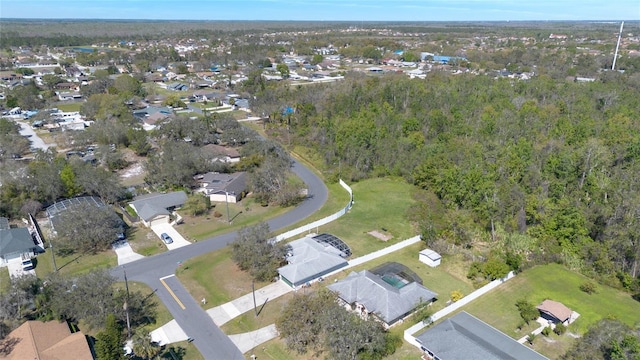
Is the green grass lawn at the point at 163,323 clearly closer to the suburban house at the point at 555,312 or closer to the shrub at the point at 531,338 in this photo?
the shrub at the point at 531,338

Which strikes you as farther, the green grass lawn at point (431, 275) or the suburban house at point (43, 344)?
the green grass lawn at point (431, 275)

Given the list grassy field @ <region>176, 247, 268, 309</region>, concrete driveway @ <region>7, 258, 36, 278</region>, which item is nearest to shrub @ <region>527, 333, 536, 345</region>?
grassy field @ <region>176, 247, 268, 309</region>

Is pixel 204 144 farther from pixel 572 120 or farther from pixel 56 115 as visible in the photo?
pixel 572 120

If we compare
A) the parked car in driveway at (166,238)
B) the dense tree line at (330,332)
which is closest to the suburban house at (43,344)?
Answer: the dense tree line at (330,332)

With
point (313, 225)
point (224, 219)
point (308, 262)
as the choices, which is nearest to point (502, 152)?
point (313, 225)

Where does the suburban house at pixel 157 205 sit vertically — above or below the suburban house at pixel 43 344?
below

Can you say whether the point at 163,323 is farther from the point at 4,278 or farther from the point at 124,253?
the point at 4,278

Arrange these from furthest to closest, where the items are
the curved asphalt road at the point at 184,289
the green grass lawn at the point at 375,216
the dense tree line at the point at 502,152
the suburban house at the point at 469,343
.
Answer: the green grass lawn at the point at 375,216
the dense tree line at the point at 502,152
the curved asphalt road at the point at 184,289
the suburban house at the point at 469,343

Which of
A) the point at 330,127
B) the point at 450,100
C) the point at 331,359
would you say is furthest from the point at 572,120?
the point at 331,359
